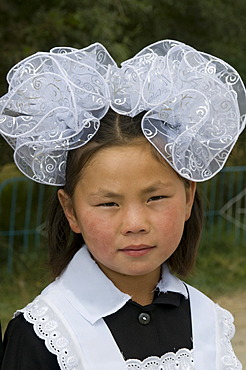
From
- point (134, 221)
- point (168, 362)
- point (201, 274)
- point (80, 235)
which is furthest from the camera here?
point (201, 274)

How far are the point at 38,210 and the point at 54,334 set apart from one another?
4.74 meters

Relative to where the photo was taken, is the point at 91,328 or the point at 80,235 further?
the point at 80,235

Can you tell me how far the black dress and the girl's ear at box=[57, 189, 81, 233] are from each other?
0.26 metres

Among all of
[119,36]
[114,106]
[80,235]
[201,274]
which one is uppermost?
[114,106]

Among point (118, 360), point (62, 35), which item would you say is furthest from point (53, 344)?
point (62, 35)

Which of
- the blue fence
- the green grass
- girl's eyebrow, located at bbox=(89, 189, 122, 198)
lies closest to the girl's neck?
girl's eyebrow, located at bbox=(89, 189, 122, 198)

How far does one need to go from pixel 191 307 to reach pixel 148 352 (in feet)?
0.91

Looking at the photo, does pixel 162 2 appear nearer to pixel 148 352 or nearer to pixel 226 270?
pixel 226 270

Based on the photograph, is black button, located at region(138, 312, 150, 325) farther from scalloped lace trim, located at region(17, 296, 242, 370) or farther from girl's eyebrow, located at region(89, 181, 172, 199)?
girl's eyebrow, located at region(89, 181, 172, 199)

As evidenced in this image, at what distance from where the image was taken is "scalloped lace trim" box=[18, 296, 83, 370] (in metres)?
2.32

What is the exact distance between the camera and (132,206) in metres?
2.30

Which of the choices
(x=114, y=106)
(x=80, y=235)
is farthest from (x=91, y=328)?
(x=114, y=106)

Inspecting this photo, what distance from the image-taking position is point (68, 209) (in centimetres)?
249

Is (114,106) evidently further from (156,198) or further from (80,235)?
(80,235)
